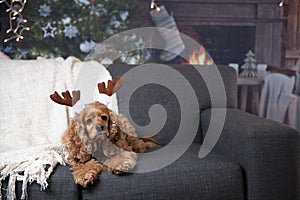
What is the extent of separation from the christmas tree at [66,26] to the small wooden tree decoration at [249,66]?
1.01m

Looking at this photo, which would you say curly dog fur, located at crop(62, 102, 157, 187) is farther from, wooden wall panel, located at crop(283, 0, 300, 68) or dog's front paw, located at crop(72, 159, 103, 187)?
wooden wall panel, located at crop(283, 0, 300, 68)

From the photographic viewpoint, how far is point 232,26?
3113mm

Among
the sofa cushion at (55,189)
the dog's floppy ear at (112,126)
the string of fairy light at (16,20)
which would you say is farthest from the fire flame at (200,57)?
the sofa cushion at (55,189)

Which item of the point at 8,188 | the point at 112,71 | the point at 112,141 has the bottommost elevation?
the point at 8,188

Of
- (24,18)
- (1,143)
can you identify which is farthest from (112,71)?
(24,18)

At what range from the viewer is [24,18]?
9.76 feet

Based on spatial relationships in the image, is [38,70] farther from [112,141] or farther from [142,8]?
[142,8]

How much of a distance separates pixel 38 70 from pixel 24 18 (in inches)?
42.9

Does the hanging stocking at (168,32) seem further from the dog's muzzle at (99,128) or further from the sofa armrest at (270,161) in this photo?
the dog's muzzle at (99,128)

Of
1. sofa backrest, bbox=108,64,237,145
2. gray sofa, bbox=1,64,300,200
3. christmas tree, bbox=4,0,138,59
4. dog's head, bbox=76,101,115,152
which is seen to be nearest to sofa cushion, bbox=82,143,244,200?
gray sofa, bbox=1,64,300,200

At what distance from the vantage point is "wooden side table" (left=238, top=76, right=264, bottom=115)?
3.16 metres

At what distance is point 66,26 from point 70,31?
0.05 metres

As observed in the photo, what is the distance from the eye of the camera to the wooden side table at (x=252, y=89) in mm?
3160

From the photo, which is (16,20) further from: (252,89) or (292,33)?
(292,33)
